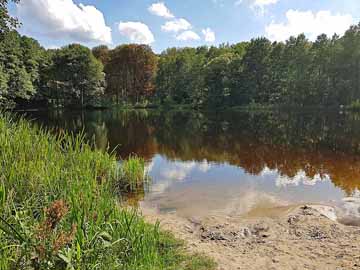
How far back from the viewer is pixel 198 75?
69250mm

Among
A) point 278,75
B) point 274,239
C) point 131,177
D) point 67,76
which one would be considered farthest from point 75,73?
point 274,239

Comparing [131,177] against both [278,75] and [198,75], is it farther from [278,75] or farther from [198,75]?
[198,75]

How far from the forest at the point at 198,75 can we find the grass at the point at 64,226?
1518 inches

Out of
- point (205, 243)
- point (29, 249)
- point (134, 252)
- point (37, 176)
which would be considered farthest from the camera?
A: point (205, 243)

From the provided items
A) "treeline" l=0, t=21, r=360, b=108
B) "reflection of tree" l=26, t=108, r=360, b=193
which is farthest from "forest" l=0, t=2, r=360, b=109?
"reflection of tree" l=26, t=108, r=360, b=193

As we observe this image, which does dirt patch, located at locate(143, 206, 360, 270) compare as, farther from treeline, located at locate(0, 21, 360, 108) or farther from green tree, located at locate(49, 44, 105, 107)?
green tree, located at locate(49, 44, 105, 107)

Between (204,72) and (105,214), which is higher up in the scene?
(204,72)

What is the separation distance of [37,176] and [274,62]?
59927 millimetres

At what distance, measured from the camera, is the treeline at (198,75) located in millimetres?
54094

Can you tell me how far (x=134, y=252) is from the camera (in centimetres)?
485

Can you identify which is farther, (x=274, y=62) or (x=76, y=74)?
(x=76, y=74)

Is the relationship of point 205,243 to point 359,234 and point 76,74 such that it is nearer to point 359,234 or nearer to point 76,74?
point 359,234

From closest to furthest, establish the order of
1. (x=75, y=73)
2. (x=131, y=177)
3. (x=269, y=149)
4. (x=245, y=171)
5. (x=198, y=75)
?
(x=131, y=177)
(x=245, y=171)
(x=269, y=149)
(x=75, y=73)
(x=198, y=75)

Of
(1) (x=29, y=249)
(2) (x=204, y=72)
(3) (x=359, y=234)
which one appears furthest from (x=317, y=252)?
(2) (x=204, y=72)
